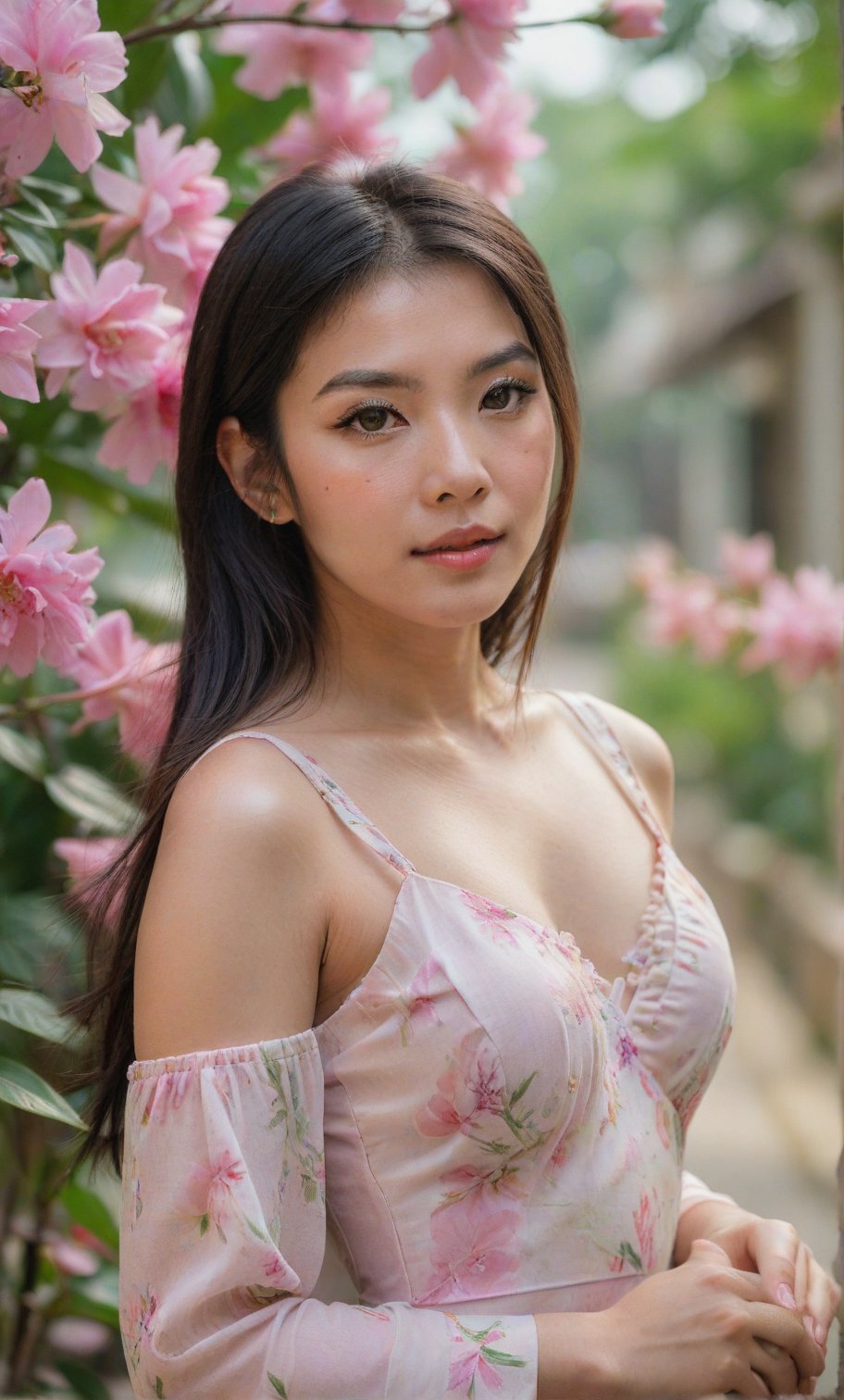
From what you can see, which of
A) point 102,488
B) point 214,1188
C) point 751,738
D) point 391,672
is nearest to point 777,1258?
point 214,1188

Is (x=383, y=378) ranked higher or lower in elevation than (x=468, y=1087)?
higher

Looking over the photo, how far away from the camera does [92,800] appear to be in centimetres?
169

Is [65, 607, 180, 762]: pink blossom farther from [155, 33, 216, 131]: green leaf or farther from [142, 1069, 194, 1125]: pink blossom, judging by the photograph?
[155, 33, 216, 131]: green leaf

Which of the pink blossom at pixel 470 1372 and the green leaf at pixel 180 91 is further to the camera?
the green leaf at pixel 180 91

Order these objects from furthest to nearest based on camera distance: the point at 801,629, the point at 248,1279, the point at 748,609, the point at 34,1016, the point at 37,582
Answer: the point at 748,609, the point at 801,629, the point at 34,1016, the point at 37,582, the point at 248,1279

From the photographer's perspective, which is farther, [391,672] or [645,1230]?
[391,672]

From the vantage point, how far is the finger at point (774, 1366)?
124 cm

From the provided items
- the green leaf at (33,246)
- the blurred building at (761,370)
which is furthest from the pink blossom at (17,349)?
the blurred building at (761,370)

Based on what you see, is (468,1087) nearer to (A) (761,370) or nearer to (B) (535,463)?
(B) (535,463)

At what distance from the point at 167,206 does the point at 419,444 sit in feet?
1.24

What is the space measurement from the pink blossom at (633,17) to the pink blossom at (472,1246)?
1.24 meters

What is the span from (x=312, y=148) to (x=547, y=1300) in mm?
1387

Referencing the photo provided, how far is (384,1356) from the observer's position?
1164 millimetres

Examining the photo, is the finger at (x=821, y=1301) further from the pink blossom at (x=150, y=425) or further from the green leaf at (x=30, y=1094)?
the pink blossom at (x=150, y=425)
